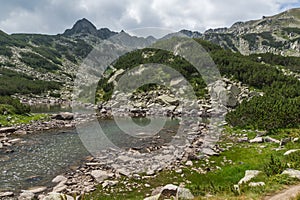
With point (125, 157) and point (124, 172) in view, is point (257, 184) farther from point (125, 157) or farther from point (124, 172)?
point (125, 157)

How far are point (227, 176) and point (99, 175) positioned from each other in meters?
7.49

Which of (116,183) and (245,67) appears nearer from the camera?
(116,183)

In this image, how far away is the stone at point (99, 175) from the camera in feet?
52.3

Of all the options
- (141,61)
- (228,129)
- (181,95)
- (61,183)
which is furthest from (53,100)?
(61,183)

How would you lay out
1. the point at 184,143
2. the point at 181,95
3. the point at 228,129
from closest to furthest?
the point at 184,143 < the point at 228,129 < the point at 181,95

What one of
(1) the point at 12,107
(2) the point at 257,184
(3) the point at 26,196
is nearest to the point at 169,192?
(2) the point at 257,184

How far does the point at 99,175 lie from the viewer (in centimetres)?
1631

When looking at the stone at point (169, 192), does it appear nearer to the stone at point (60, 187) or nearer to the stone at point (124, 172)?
the stone at point (124, 172)

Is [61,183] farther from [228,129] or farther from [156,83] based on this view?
[156,83]

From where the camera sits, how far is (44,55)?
135m

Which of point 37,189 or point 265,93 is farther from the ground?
point 265,93

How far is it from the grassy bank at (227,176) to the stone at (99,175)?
106 centimetres

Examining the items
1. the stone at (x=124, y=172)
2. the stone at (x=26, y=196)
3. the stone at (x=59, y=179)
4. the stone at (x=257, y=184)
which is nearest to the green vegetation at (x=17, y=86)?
the stone at (x=59, y=179)

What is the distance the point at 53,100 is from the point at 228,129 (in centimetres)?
5100
